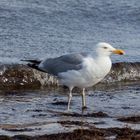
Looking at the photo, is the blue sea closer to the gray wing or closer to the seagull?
the gray wing

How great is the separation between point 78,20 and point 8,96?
858 cm

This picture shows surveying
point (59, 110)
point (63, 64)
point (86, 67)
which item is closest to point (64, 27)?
point (63, 64)

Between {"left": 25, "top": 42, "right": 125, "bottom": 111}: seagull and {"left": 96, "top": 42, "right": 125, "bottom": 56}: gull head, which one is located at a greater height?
{"left": 96, "top": 42, "right": 125, "bottom": 56}: gull head

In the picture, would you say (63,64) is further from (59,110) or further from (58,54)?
(58,54)

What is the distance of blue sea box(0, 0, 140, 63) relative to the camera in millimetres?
14664

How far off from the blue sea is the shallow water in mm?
2521

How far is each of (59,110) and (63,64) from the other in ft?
2.27

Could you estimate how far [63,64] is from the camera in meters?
9.70

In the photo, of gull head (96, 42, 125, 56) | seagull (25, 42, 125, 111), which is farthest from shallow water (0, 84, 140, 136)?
gull head (96, 42, 125, 56)

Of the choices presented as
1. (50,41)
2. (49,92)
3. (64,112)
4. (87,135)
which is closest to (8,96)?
(49,92)

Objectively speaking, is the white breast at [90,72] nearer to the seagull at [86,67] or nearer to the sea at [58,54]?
the seagull at [86,67]

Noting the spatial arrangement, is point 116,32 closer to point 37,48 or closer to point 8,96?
point 37,48

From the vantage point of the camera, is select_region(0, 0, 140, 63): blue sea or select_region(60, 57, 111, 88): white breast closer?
select_region(60, 57, 111, 88): white breast

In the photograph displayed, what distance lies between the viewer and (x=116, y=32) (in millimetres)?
17781
